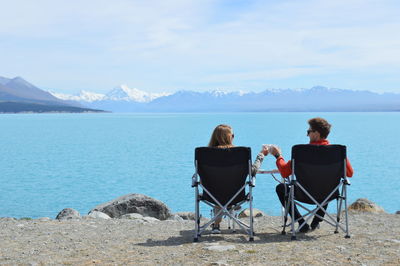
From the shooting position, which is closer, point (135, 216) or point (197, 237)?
point (197, 237)

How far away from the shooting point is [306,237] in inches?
233

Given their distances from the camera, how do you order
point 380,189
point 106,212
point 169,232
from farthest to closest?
point 380,189 → point 106,212 → point 169,232

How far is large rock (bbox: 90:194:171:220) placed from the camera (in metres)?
10.3

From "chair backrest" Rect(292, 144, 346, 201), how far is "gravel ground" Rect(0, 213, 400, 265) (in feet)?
1.90

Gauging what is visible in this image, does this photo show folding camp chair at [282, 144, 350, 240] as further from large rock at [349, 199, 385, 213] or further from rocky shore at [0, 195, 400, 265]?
large rock at [349, 199, 385, 213]

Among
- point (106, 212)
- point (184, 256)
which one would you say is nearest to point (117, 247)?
point (184, 256)

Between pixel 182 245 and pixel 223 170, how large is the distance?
3.19 ft

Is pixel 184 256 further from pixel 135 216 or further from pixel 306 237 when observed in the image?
pixel 135 216

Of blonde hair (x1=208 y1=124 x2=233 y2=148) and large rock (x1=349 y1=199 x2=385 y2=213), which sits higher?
blonde hair (x1=208 y1=124 x2=233 y2=148)

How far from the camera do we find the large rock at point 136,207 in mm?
10258

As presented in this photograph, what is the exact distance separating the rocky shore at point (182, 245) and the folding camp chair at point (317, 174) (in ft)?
1.51

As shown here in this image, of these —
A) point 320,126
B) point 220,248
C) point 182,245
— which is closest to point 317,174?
point 320,126

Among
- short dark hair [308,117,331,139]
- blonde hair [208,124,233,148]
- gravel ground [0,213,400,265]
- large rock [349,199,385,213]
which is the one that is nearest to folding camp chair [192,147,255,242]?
blonde hair [208,124,233,148]

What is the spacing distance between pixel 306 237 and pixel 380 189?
1668cm
